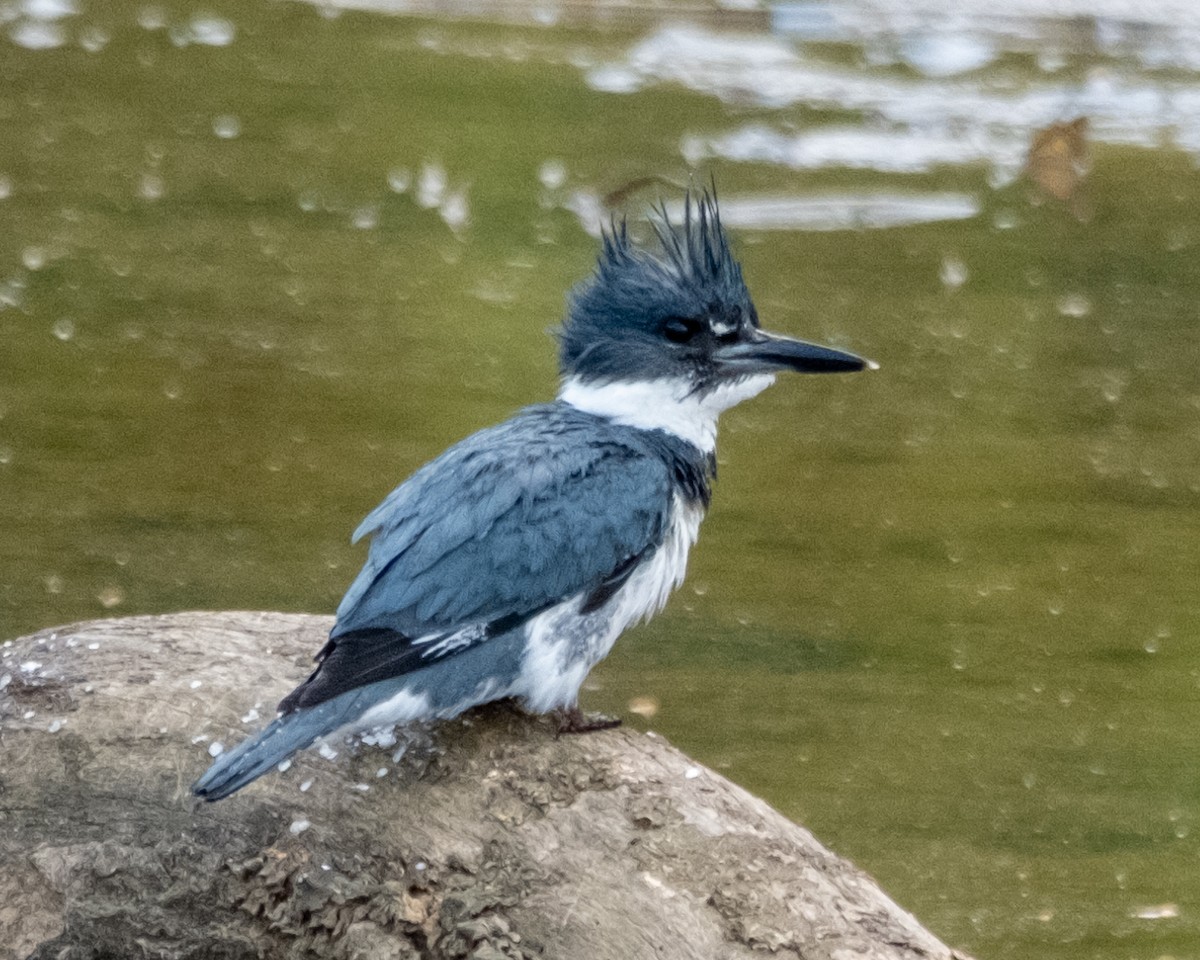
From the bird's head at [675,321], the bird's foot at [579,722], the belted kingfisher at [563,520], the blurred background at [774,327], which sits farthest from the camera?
the blurred background at [774,327]

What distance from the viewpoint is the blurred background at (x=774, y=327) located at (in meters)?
2.44

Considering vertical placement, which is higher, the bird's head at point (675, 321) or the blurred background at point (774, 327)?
the bird's head at point (675, 321)

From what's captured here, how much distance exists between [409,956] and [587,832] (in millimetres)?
184

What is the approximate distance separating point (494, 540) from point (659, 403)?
300mm

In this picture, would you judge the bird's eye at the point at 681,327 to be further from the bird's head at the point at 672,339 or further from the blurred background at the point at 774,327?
the blurred background at the point at 774,327

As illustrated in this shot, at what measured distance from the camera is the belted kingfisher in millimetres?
1664

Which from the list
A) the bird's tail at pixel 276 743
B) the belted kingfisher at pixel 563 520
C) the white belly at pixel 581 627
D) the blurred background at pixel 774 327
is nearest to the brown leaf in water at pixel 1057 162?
the blurred background at pixel 774 327

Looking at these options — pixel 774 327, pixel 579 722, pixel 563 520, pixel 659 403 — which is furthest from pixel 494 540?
pixel 774 327

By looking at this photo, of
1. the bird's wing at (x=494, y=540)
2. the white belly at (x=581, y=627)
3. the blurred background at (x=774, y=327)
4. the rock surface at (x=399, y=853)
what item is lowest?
the blurred background at (x=774, y=327)

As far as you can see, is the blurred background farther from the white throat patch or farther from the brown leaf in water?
the white throat patch

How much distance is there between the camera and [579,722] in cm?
179

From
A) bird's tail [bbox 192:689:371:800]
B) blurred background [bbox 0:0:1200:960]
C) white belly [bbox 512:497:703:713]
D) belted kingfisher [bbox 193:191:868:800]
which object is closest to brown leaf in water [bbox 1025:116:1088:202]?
blurred background [bbox 0:0:1200:960]

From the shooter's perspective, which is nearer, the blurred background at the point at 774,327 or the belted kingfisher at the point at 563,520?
the belted kingfisher at the point at 563,520

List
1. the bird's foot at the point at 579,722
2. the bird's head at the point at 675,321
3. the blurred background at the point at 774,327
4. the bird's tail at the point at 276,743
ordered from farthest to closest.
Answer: the blurred background at the point at 774,327 < the bird's head at the point at 675,321 < the bird's foot at the point at 579,722 < the bird's tail at the point at 276,743
